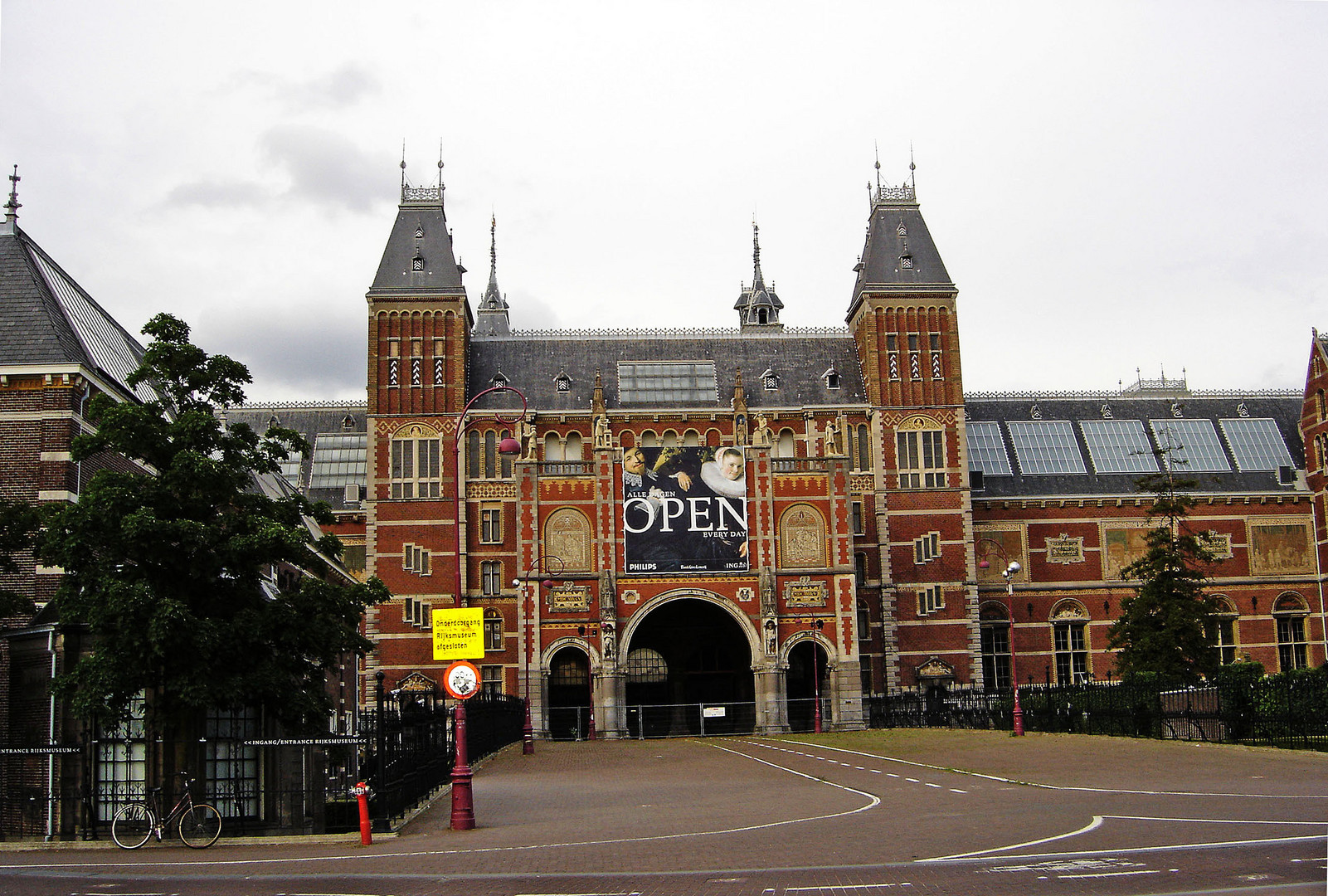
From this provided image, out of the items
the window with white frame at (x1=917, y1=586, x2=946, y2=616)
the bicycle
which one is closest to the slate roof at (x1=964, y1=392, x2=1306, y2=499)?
the window with white frame at (x1=917, y1=586, x2=946, y2=616)

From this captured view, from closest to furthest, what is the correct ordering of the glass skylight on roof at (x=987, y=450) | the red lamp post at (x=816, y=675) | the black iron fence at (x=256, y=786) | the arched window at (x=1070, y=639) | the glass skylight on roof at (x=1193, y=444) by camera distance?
1. the black iron fence at (x=256, y=786)
2. the red lamp post at (x=816, y=675)
3. the arched window at (x=1070, y=639)
4. the glass skylight on roof at (x=987, y=450)
5. the glass skylight on roof at (x=1193, y=444)

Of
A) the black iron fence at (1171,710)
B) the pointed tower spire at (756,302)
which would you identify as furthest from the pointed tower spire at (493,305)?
the black iron fence at (1171,710)

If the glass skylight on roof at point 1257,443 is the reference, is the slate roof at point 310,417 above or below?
above

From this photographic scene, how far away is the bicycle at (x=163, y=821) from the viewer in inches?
785

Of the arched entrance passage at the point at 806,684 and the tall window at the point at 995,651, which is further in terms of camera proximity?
the tall window at the point at 995,651

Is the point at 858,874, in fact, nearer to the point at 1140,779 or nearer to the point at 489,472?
the point at 1140,779

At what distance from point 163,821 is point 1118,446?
59695 millimetres

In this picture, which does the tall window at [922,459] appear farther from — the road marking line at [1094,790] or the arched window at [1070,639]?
the road marking line at [1094,790]

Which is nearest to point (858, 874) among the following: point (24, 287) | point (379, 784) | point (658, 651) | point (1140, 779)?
point (379, 784)

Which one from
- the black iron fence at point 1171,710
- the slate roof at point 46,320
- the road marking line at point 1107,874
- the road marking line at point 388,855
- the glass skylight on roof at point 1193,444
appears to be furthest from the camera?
the glass skylight on roof at point 1193,444

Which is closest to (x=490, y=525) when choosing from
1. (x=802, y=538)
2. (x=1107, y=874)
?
(x=802, y=538)

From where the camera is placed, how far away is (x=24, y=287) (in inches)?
1117

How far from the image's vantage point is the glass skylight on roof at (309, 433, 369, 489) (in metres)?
66.5

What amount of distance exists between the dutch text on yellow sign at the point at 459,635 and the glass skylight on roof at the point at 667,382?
41.7 metres
